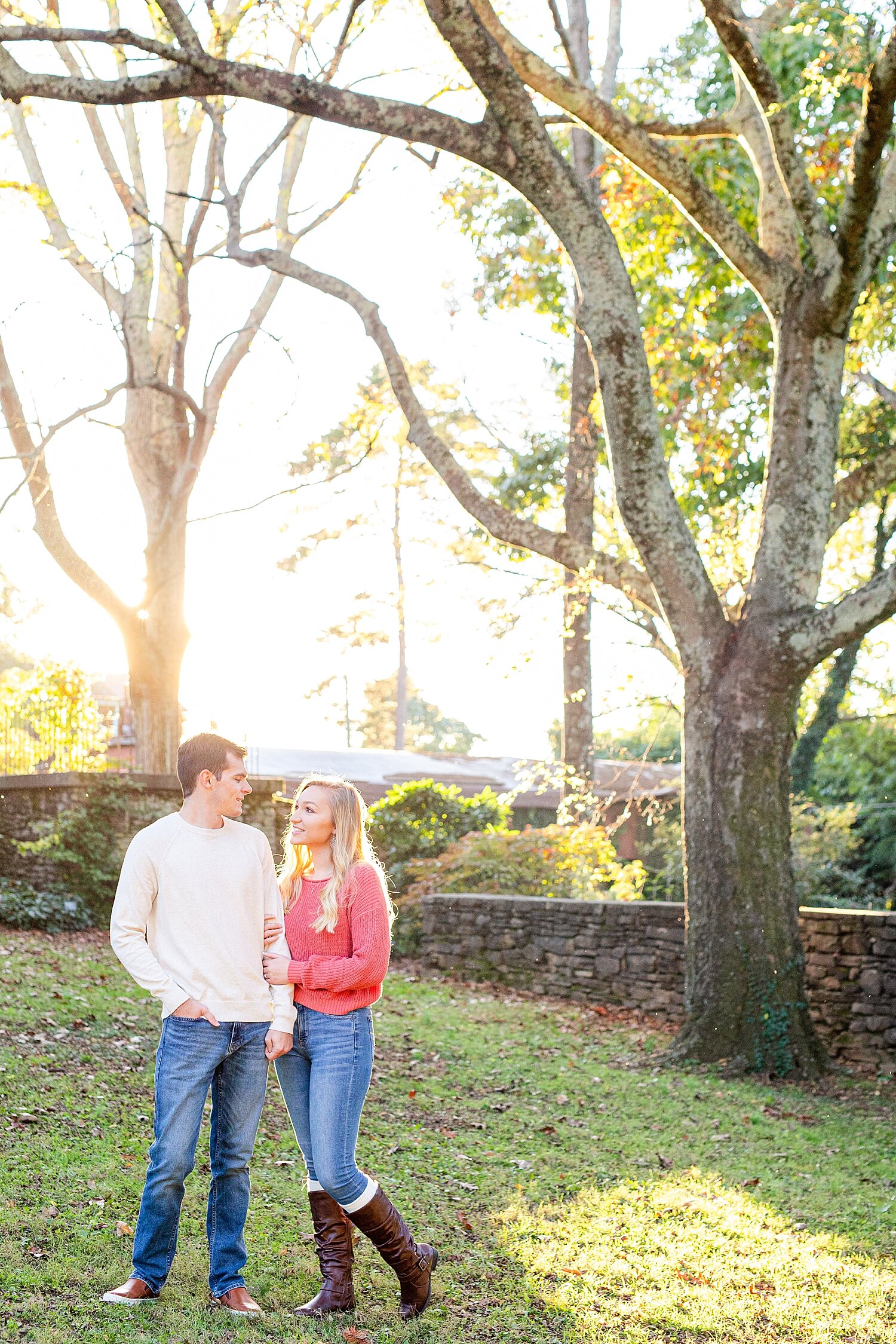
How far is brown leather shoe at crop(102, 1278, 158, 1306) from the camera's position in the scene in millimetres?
4066

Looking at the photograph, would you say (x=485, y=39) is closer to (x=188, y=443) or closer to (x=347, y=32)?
(x=347, y=32)

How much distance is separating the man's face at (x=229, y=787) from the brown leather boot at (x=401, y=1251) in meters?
1.34

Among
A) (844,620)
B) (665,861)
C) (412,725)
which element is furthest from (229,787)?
(412,725)

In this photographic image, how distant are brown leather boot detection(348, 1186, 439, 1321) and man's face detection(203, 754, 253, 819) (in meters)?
1.34

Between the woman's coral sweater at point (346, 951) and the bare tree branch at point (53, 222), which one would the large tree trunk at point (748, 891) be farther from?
the bare tree branch at point (53, 222)

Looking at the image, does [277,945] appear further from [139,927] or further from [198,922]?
[139,927]

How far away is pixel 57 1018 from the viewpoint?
8.58 meters

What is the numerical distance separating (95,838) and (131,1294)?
10411 mm

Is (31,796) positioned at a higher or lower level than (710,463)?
lower

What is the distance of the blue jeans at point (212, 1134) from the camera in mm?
3951

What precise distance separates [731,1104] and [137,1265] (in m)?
5.21

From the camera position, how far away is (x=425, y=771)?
82.1ft

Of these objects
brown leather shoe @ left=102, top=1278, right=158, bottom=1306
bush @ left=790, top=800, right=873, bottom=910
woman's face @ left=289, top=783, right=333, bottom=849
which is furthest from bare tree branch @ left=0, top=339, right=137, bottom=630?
brown leather shoe @ left=102, top=1278, right=158, bottom=1306

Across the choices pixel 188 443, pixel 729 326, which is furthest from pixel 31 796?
pixel 729 326
